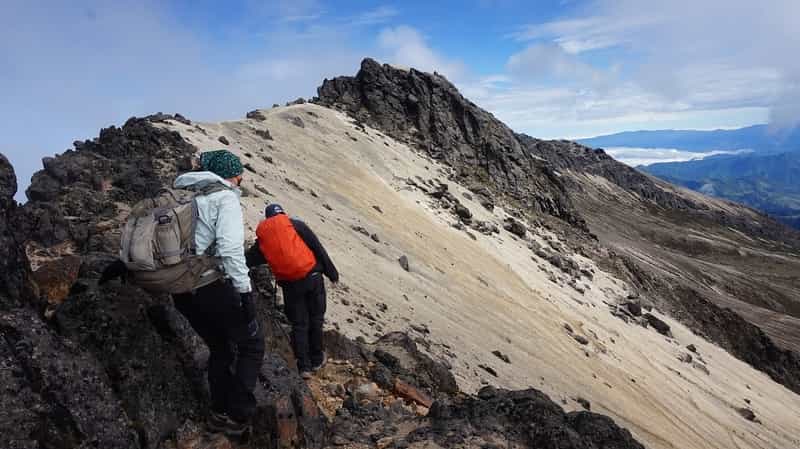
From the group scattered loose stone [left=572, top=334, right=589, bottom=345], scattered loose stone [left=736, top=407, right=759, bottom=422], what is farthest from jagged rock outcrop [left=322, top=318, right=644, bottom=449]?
scattered loose stone [left=736, top=407, right=759, bottom=422]

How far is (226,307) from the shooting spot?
199 inches

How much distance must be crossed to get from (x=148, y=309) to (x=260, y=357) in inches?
46.2

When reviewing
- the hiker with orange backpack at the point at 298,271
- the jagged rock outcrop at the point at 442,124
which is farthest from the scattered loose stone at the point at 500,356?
the jagged rock outcrop at the point at 442,124

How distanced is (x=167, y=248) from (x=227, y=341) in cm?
106

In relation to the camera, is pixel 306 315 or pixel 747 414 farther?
pixel 747 414

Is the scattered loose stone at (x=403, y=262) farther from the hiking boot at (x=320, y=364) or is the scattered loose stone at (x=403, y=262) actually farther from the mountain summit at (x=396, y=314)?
the hiking boot at (x=320, y=364)

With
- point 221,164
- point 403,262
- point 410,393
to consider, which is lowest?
point 410,393

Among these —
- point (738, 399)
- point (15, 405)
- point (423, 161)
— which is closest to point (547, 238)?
point (423, 161)

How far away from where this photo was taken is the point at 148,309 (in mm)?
5453

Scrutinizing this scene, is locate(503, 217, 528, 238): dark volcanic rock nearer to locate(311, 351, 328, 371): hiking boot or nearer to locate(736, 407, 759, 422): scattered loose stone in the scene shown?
locate(736, 407, 759, 422): scattered loose stone

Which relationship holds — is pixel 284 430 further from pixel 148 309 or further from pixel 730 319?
pixel 730 319

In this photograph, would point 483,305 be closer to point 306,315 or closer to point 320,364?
point 320,364

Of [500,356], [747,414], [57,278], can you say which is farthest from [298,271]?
[747,414]

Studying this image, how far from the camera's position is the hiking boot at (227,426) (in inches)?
207
